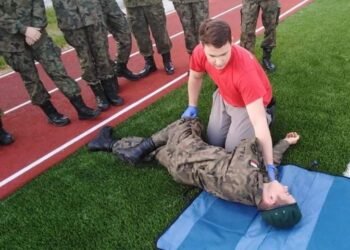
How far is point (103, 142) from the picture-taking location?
3.51 metres

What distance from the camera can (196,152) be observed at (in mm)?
2760

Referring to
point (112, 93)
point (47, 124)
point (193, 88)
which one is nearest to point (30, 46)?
point (47, 124)

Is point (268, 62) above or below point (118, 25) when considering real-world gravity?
below

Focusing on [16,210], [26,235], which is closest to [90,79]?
[16,210]

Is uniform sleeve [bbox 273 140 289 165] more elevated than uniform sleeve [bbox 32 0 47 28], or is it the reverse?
uniform sleeve [bbox 32 0 47 28]

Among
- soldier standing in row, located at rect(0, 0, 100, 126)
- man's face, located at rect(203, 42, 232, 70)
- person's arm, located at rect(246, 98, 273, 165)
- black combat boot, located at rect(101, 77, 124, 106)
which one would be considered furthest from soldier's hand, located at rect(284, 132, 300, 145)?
soldier standing in row, located at rect(0, 0, 100, 126)

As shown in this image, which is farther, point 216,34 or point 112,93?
point 112,93

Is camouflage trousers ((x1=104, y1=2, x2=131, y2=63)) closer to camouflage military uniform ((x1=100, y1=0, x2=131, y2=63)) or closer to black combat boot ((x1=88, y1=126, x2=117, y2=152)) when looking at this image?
camouflage military uniform ((x1=100, y1=0, x2=131, y2=63))

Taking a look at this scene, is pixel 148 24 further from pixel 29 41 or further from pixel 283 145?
pixel 283 145

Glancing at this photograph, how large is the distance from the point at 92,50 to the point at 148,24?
1.05 meters

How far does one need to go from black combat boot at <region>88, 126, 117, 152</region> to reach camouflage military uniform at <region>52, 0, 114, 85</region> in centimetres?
86

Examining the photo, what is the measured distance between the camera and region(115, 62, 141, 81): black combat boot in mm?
5033

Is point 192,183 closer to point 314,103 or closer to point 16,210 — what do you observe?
point 16,210

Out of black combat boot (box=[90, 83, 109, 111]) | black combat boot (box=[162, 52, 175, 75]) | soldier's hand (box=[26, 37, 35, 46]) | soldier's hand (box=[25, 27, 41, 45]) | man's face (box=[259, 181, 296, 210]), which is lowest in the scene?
black combat boot (box=[162, 52, 175, 75])
